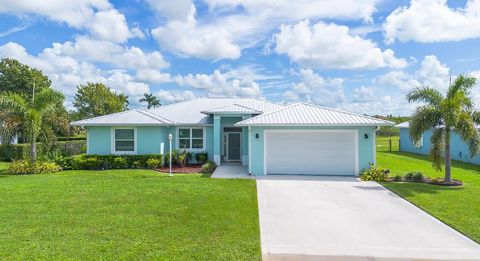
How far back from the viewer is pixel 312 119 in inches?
656

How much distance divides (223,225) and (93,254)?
302 cm

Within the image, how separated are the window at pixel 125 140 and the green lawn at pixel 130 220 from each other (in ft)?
22.4

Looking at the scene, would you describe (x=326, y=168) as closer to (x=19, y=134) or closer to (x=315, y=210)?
(x=315, y=210)

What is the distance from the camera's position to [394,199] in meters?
11.6

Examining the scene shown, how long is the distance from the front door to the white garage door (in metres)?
6.21

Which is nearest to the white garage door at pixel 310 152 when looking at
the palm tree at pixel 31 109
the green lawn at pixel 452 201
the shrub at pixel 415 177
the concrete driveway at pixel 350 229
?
the shrub at pixel 415 177

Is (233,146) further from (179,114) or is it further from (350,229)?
(350,229)

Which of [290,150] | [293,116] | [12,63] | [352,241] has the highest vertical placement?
[12,63]

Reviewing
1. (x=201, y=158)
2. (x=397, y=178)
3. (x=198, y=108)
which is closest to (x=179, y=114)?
(x=198, y=108)

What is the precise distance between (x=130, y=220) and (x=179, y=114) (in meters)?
15.3

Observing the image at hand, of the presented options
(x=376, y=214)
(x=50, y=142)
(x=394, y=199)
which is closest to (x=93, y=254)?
(x=376, y=214)

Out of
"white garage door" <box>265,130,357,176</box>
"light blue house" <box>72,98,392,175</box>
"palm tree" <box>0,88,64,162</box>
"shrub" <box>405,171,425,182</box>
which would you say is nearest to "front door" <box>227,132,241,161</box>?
"light blue house" <box>72,98,392,175</box>

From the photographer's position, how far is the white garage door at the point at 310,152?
54.5 feet

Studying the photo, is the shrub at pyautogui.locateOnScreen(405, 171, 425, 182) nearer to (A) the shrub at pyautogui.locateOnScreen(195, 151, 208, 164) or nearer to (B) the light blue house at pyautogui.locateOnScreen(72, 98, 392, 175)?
(B) the light blue house at pyautogui.locateOnScreen(72, 98, 392, 175)
